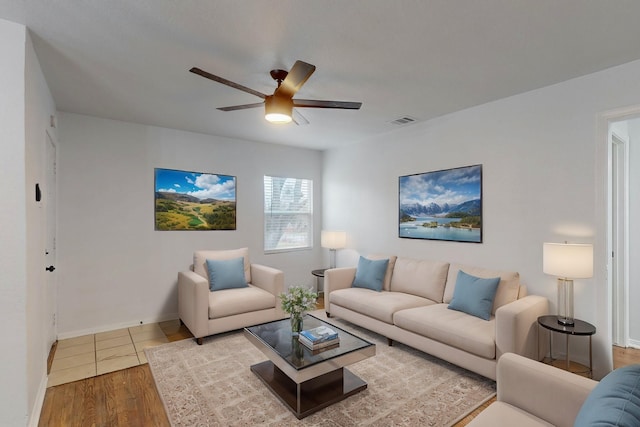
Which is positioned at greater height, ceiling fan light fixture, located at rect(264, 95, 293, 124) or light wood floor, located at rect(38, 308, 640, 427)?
ceiling fan light fixture, located at rect(264, 95, 293, 124)

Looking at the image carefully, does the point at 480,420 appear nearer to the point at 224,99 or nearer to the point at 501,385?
the point at 501,385

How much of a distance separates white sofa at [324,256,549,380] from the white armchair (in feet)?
2.52

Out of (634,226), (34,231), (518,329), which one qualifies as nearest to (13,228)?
(34,231)

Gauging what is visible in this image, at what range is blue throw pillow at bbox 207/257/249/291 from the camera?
400 centimetres

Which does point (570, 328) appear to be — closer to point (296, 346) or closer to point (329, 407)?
point (329, 407)

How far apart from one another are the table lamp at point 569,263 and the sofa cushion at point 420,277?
43.8 inches

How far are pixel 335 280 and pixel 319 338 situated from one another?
1.78 metres

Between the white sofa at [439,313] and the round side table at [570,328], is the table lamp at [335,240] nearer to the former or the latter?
the white sofa at [439,313]

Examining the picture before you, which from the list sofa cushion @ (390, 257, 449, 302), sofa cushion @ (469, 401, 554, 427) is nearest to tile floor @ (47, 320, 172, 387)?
sofa cushion @ (390, 257, 449, 302)

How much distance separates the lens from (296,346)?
2.52 metres

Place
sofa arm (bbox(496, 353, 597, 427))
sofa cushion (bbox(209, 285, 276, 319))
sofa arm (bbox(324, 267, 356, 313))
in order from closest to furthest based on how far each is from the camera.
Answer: sofa arm (bbox(496, 353, 597, 427)) → sofa cushion (bbox(209, 285, 276, 319)) → sofa arm (bbox(324, 267, 356, 313))

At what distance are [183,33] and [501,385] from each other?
2.83m

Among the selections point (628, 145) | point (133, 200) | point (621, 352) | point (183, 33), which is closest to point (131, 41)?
point (183, 33)

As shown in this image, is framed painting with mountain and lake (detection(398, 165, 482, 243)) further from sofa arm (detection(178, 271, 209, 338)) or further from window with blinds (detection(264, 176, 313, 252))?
sofa arm (detection(178, 271, 209, 338))
